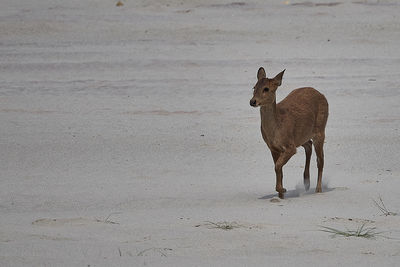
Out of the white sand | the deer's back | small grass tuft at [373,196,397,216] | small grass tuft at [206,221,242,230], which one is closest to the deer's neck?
the deer's back

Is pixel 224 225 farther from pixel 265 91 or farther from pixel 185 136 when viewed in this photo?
pixel 185 136

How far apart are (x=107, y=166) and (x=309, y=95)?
2.57 metres

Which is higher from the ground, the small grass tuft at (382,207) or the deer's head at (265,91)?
the deer's head at (265,91)

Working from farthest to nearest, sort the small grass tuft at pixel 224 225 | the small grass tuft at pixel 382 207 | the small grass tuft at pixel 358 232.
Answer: the small grass tuft at pixel 382 207 → the small grass tuft at pixel 224 225 → the small grass tuft at pixel 358 232

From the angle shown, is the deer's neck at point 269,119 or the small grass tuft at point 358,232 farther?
the deer's neck at point 269,119

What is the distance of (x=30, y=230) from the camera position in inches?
255

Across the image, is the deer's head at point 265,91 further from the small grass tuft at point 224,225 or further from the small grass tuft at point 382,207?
the small grass tuft at point 224,225

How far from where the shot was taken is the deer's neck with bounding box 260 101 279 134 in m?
8.47

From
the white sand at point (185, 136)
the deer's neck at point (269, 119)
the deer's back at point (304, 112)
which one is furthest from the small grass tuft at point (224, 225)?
the deer's back at point (304, 112)

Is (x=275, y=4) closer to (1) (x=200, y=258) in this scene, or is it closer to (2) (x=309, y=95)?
(2) (x=309, y=95)

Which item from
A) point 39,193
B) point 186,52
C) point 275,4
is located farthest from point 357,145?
point 275,4

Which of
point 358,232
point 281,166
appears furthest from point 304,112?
point 358,232

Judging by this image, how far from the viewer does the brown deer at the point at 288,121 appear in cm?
837

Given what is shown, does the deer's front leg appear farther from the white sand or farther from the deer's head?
the deer's head
